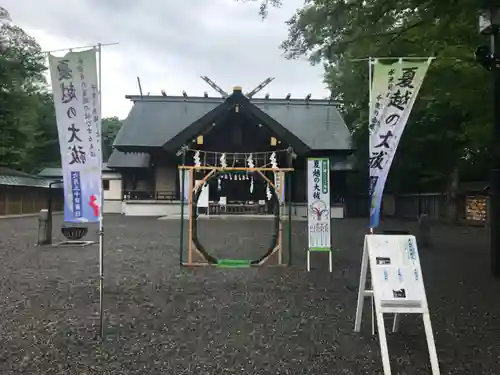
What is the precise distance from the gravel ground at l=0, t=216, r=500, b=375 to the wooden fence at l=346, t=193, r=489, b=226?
426 inches

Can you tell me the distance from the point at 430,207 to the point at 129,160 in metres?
17.2

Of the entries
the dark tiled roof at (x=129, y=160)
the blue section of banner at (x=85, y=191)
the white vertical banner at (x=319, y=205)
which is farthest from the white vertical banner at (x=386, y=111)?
the dark tiled roof at (x=129, y=160)

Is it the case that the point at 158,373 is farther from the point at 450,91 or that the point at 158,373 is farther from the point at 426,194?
the point at 426,194

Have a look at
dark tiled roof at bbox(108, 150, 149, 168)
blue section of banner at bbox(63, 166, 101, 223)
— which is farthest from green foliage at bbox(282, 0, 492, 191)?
dark tiled roof at bbox(108, 150, 149, 168)

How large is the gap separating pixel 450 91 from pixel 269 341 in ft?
20.0

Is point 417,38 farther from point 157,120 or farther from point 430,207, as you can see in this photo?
point 157,120

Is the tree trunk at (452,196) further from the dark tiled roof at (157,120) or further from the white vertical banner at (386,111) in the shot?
the white vertical banner at (386,111)

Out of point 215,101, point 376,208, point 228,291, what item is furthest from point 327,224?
point 215,101

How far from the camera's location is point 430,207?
78.2ft

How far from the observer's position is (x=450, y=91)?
27.2 ft

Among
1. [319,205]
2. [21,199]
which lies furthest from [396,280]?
[21,199]

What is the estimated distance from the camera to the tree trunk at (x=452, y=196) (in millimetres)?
Answer: 20109

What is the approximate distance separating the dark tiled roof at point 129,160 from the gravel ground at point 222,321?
1836cm

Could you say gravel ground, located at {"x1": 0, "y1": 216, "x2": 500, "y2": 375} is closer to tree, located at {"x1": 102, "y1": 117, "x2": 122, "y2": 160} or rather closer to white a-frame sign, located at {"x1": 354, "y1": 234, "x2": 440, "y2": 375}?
white a-frame sign, located at {"x1": 354, "y1": 234, "x2": 440, "y2": 375}
